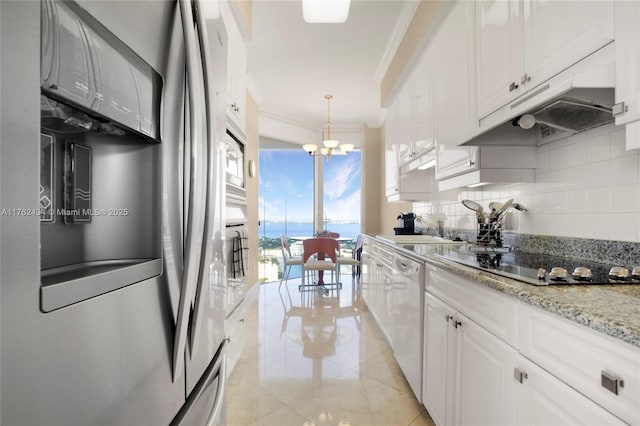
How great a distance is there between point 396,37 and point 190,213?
3399 mm

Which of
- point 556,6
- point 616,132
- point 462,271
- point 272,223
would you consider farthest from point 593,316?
point 272,223

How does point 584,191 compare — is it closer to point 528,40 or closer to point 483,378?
point 528,40

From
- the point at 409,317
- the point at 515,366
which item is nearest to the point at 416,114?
the point at 409,317

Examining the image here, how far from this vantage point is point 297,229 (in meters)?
6.24

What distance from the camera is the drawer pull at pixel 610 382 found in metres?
0.65

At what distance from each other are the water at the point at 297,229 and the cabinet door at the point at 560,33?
4.75 meters

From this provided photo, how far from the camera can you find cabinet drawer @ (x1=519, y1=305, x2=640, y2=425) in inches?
25.0

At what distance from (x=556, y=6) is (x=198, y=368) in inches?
67.1

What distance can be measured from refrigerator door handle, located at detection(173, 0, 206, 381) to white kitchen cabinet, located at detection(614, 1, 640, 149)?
115 cm

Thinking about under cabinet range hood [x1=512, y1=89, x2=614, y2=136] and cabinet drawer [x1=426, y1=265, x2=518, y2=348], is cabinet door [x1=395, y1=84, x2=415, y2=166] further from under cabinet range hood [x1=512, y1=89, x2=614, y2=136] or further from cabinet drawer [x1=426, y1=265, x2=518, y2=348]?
cabinet drawer [x1=426, y1=265, x2=518, y2=348]

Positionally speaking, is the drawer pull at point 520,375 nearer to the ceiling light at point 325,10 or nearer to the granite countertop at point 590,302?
the granite countertop at point 590,302

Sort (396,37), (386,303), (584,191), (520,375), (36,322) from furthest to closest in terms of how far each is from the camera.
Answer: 1. (396,37)
2. (386,303)
3. (584,191)
4. (520,375)
5. (36,322)

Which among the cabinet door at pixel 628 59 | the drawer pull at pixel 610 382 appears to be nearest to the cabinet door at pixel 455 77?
the cabinet door at pixel 628 59

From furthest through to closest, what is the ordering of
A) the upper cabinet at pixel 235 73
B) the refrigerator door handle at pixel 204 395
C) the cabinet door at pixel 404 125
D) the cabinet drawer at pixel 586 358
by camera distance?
1. the cabinet door at pixel 404 125
2. the upper cabinet at pixel 235 73
3. the refrigerator door handle at pixel 204 395
4. the cabinet drawer at pixel 586 358
